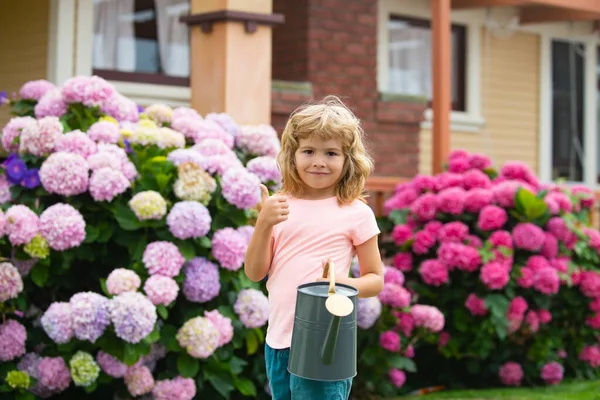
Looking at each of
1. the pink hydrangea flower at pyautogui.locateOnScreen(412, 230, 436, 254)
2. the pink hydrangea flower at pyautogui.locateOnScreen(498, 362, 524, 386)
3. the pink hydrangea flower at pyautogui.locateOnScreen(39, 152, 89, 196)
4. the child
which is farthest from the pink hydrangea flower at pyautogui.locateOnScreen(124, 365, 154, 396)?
the pink hydrangea flower at pyautogui.locateOnScreen(498, 362, 524, 386)

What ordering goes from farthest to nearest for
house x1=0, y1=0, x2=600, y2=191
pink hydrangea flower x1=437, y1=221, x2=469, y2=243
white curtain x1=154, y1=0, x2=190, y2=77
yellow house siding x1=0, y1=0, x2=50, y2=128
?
white curtain x1=154, y1=0, x2=190, y2=77 < house x1=0, y1=0, x2=600, y2=191 < yellow house siding x1=0, y1=0, x2=50, y2=128 < pink hydrangea flower x1=437, y1=221, x2=469, y2=243

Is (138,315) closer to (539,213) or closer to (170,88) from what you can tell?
(539,213)

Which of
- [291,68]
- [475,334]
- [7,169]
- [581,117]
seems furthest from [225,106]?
[581,117]

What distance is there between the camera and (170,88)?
Result: 8539 mm

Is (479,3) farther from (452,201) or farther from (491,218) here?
(491,218)

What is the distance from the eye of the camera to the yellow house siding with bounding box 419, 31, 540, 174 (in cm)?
1146

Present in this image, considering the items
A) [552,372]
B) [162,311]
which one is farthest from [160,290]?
[552,372]

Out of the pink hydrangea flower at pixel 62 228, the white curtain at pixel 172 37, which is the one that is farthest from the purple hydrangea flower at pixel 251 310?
the white curtain at pixel 172 37

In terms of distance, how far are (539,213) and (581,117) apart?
6.39 metres

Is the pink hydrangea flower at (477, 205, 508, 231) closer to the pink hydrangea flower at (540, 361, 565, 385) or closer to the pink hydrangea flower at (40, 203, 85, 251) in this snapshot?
the pink hydrangea flower at (540, 361, 565, 385)

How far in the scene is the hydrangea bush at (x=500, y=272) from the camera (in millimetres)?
6391

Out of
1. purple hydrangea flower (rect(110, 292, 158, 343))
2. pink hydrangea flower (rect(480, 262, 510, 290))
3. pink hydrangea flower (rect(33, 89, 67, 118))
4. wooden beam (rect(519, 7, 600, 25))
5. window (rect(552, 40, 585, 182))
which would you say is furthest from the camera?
window (rect(552, 40, 585, 182))

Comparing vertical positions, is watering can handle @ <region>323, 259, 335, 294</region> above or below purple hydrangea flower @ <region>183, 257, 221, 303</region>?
above

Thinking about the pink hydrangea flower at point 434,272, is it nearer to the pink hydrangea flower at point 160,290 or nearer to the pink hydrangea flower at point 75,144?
the pink hydrangea flower at point 160,290
